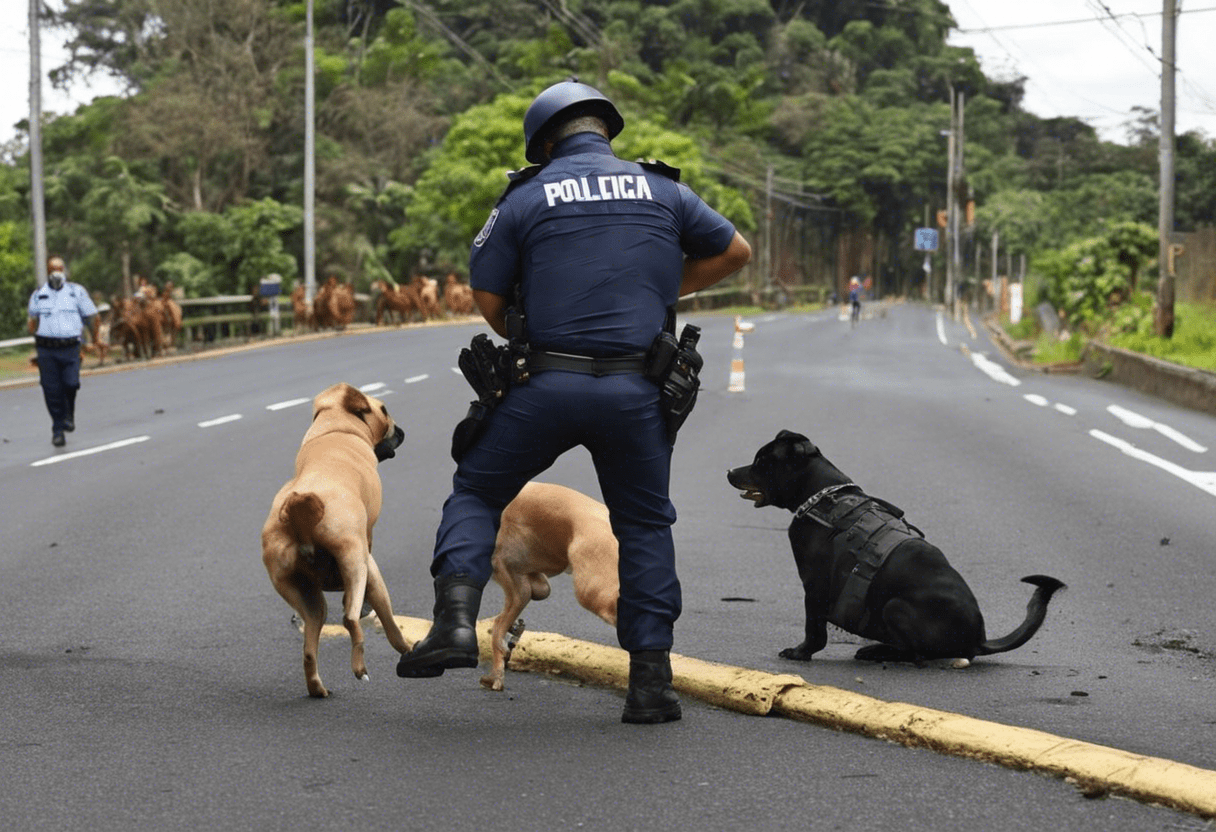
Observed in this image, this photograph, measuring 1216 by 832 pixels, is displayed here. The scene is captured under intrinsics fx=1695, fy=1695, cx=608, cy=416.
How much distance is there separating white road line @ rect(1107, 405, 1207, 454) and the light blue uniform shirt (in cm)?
1036

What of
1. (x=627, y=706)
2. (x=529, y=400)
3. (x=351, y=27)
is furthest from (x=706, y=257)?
(x=351, y=27)

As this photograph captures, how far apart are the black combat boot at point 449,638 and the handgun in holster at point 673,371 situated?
82cm

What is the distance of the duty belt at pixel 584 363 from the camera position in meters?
5.09

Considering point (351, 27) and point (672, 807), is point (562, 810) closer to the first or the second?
point (672, 807)

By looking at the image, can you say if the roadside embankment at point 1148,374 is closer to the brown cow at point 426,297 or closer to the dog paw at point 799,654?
the dog paw at point 799,654

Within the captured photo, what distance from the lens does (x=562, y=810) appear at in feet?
14.1

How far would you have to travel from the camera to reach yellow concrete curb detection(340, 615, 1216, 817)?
4367 millimetres

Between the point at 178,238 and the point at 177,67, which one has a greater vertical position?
the point at 177,67

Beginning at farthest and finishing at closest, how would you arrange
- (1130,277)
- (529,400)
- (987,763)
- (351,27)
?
1. (351,27)
2. (1130,277)
3. (529,400)
4. (987,763)

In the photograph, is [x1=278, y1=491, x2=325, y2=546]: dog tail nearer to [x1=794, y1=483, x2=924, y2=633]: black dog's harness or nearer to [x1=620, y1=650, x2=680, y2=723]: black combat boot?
[x1=620, y1=650, x2=680, y2=723]: black combat boot

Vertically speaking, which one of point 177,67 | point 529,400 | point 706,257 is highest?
point 177,67

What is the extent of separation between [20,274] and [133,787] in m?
30.2

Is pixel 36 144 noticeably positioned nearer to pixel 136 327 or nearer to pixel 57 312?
pixel 136 327

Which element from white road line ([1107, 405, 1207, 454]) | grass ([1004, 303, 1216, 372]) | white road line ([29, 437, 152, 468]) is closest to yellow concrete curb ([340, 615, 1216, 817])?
white road line ([29, 437, 152, 468])
